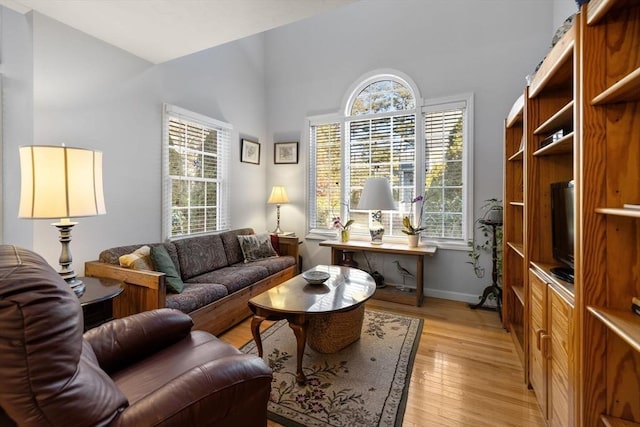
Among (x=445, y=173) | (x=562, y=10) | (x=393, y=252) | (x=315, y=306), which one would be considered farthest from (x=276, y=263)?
(x=562, y=10)

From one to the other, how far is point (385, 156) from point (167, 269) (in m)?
2.80

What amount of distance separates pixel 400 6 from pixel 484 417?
422 cm

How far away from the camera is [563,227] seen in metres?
1.48

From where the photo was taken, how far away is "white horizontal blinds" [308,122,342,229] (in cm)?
414

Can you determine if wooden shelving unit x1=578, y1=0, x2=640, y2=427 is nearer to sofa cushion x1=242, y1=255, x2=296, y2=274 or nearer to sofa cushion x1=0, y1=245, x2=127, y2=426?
sofa cushion x1=0, y1=245, x2=127, y2=426

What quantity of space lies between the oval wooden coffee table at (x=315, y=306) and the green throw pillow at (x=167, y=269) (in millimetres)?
779

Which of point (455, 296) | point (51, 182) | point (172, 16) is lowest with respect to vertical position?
point (455, 296)

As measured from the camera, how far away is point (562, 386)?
1282 millimetres

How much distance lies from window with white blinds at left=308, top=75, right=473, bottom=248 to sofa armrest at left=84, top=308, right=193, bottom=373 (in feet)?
9.24

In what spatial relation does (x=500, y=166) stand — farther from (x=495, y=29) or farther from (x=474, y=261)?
(x=495, y=29)

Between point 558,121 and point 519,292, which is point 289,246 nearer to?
point 519,292

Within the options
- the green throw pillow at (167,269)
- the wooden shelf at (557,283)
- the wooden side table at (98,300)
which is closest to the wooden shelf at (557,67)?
the wooden shelf at (557,283)

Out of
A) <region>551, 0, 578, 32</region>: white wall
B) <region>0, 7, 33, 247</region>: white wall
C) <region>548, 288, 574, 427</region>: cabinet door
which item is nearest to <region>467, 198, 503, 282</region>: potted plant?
<region>551, 0, 578, 32</region>: white wall

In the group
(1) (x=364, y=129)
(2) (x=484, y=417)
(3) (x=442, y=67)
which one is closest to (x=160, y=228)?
(1) (x=364, y=129)
